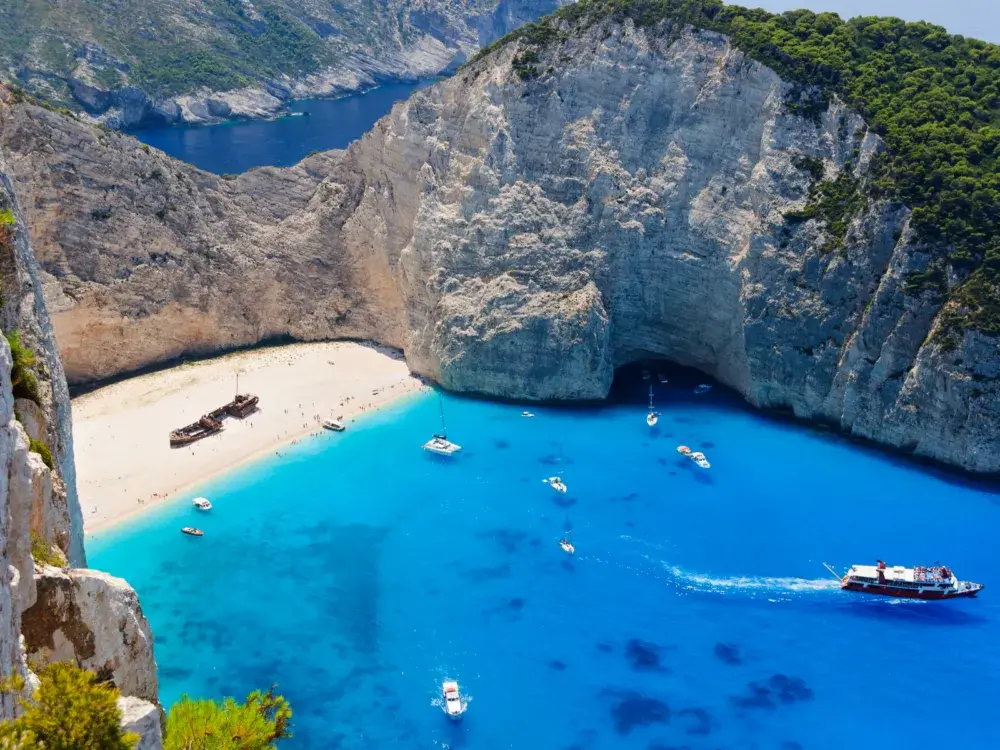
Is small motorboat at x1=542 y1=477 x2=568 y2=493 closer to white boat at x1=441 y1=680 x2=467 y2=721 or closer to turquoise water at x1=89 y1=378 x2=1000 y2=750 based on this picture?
turquoise water at x1=89 y1=378 x2=1000 y2=750

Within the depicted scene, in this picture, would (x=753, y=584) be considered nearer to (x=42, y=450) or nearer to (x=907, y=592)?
(x=907, y=592)

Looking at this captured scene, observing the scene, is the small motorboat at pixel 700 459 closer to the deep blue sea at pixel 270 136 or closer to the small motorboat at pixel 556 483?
the small motorboat at pixel 556 483

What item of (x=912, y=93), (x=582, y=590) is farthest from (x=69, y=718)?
(x=912, y=93)

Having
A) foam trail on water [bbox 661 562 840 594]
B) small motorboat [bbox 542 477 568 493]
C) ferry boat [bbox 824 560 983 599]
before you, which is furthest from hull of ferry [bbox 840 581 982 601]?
small motorboat [bbox 542 477 568 493]

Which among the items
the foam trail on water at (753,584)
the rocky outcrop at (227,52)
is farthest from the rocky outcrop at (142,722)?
the rocky outcrop at (227,52)

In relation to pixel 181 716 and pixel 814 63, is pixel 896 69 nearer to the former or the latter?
pixel 814 63
